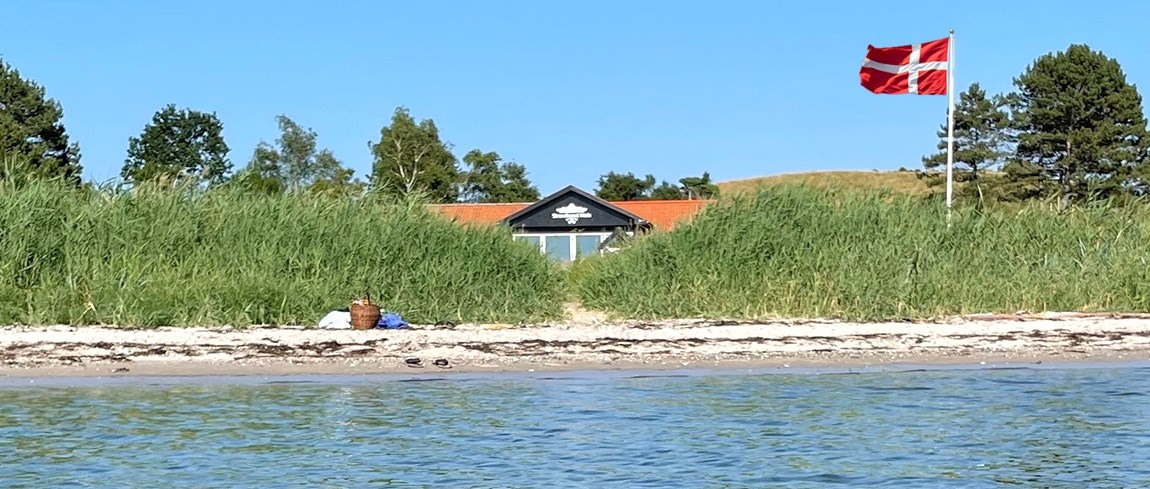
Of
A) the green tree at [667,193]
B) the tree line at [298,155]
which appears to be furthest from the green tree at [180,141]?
the green tree at [667,193]

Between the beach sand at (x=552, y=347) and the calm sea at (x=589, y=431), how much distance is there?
766 mm

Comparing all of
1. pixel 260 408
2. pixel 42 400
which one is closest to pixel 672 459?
pixel 260 408

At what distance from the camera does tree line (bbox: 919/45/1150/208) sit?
6147 centimetres

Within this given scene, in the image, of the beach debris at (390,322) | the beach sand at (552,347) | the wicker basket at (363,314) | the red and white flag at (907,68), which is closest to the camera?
the beach sand at (552,347)

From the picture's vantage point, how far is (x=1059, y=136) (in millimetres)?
62719

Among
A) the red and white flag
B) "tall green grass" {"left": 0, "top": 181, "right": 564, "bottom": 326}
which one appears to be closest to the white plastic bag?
"tall green grass" {"left": 0, "top": 181, "right": 564, "bottom": 326}

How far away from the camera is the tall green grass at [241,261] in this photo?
714 inches

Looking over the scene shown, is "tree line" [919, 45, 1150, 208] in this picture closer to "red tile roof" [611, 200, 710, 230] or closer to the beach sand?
"red tile roof" [611, 200, 710, 230]

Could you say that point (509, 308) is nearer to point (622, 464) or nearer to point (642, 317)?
point (642, 317)

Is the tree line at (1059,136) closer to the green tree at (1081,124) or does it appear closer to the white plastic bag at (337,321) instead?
the green tree at (1081,124)

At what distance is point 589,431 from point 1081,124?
5697cm

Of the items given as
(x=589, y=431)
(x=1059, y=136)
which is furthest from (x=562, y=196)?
(x=589, y=431)

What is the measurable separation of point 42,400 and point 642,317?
895cm

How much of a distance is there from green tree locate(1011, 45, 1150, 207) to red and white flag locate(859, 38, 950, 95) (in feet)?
119
